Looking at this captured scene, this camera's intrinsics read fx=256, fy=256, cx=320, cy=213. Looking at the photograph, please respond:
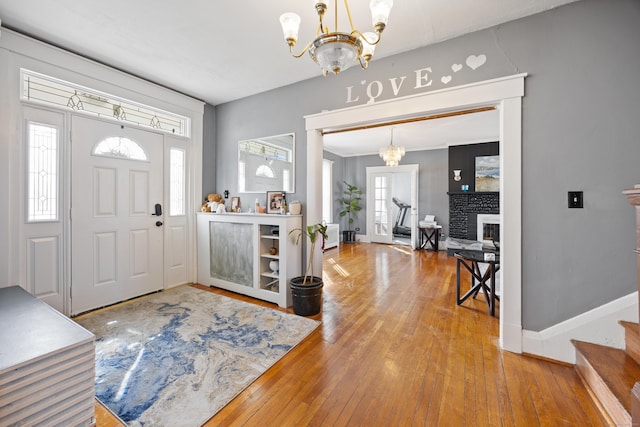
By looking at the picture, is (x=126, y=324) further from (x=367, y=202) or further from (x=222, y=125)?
(x=367, y=202)

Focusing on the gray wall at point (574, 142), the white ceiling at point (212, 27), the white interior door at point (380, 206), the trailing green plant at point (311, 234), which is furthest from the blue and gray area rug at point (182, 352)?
the white interior door at point (380, 206)

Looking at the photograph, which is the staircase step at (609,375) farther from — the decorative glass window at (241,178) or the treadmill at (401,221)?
the treadmill at (401,221)

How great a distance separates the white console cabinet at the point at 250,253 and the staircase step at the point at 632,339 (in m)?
2.72

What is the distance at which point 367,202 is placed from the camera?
7594mm

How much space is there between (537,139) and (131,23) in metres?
3.52

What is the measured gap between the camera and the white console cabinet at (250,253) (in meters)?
2.99

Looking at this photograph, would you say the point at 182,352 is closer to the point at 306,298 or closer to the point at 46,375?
the point at 46,375

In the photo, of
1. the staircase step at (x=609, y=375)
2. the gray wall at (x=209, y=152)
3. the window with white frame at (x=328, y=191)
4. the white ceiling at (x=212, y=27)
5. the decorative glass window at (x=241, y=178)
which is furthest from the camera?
the window with white frame at (x=328, y=191)

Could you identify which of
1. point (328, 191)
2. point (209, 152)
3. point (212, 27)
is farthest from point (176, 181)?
point (328, 191)

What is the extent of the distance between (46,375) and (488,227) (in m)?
6.82

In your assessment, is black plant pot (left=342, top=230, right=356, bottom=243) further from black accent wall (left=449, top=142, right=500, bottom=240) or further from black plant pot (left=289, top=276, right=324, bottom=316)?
black plant pot (left=289, top=276, right=324, bottom=316)

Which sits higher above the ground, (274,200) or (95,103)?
(95,103)

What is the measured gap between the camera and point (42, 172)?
8.32 feet

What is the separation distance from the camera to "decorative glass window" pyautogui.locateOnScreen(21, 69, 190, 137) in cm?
249
